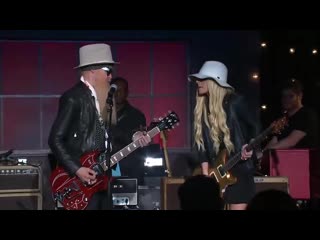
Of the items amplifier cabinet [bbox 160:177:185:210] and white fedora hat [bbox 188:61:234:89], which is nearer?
white fedora hat [bbox 188:61:234:89]

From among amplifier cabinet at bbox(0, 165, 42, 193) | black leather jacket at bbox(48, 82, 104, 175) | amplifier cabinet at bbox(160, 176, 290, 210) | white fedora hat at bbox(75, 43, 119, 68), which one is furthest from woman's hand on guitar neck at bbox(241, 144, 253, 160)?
amplifier cabinet at bbox(0, 165, 42, 193)

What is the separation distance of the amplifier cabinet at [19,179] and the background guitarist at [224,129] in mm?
1533

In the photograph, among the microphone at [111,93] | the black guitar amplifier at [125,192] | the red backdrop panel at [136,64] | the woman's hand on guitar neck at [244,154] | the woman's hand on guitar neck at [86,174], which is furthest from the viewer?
the red backdrop panel at [136,64]

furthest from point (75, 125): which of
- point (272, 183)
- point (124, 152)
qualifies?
point (272, 183)

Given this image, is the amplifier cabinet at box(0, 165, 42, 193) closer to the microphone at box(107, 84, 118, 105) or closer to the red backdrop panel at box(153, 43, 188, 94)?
the microphone at box(107, 84, 118, 105)

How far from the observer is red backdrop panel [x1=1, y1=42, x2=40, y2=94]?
7.65 m

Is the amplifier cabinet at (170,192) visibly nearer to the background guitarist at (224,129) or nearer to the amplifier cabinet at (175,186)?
the amplifier cabinet at (175,186)

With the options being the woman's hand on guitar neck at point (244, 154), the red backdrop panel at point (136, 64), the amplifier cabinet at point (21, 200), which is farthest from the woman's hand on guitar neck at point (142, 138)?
the red backdrop panel at point (136, 64)

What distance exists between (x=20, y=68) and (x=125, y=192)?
85.5 inches

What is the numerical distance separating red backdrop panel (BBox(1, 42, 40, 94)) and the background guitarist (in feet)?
8.96

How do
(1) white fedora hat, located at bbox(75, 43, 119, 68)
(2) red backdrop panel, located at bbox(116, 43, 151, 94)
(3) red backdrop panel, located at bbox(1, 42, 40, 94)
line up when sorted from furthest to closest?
(2) red backdrop panel, located at bbox(116, 43, 151, 94) < (3) red backdrop panel, located at bbox(1, 42, 40, 94) < (1) white fedora hat, located at bbox(75, 43, 119, 68)

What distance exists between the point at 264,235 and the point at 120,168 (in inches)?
142

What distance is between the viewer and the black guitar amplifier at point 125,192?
6352mm

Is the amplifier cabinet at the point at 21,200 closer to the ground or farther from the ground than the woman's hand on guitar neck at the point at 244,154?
closer to the ground
